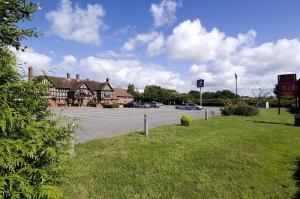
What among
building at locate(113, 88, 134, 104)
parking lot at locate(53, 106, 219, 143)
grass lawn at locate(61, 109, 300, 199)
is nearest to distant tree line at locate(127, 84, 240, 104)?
building at locate(113, 88, 134, 104)

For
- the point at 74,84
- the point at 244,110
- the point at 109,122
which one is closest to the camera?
the point at 109,122

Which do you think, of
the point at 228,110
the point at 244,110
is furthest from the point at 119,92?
the point at 244,110

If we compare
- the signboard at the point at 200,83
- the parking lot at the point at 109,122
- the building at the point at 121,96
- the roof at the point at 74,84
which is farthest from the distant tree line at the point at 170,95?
the parking lot at the point at 109,122

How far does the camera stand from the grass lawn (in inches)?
283

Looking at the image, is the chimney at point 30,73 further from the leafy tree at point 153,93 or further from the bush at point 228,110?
the leafy tree at point 153,93

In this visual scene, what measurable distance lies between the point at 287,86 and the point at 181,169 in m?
29.0

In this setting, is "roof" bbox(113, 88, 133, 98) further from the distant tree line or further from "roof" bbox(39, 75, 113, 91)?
"roof" bbox(39, 75, 113, 91)

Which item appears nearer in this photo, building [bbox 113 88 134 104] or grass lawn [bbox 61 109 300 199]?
grass lawn [bbox 61 109 300 199]

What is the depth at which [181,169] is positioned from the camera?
345 inches

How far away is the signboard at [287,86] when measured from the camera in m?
33.3

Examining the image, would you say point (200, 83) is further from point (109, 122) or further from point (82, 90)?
point (109, 122)

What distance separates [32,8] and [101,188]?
4.79m

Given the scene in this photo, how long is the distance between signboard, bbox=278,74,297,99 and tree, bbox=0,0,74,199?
3379 cm

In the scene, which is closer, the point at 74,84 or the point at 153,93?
the point at 74,84
